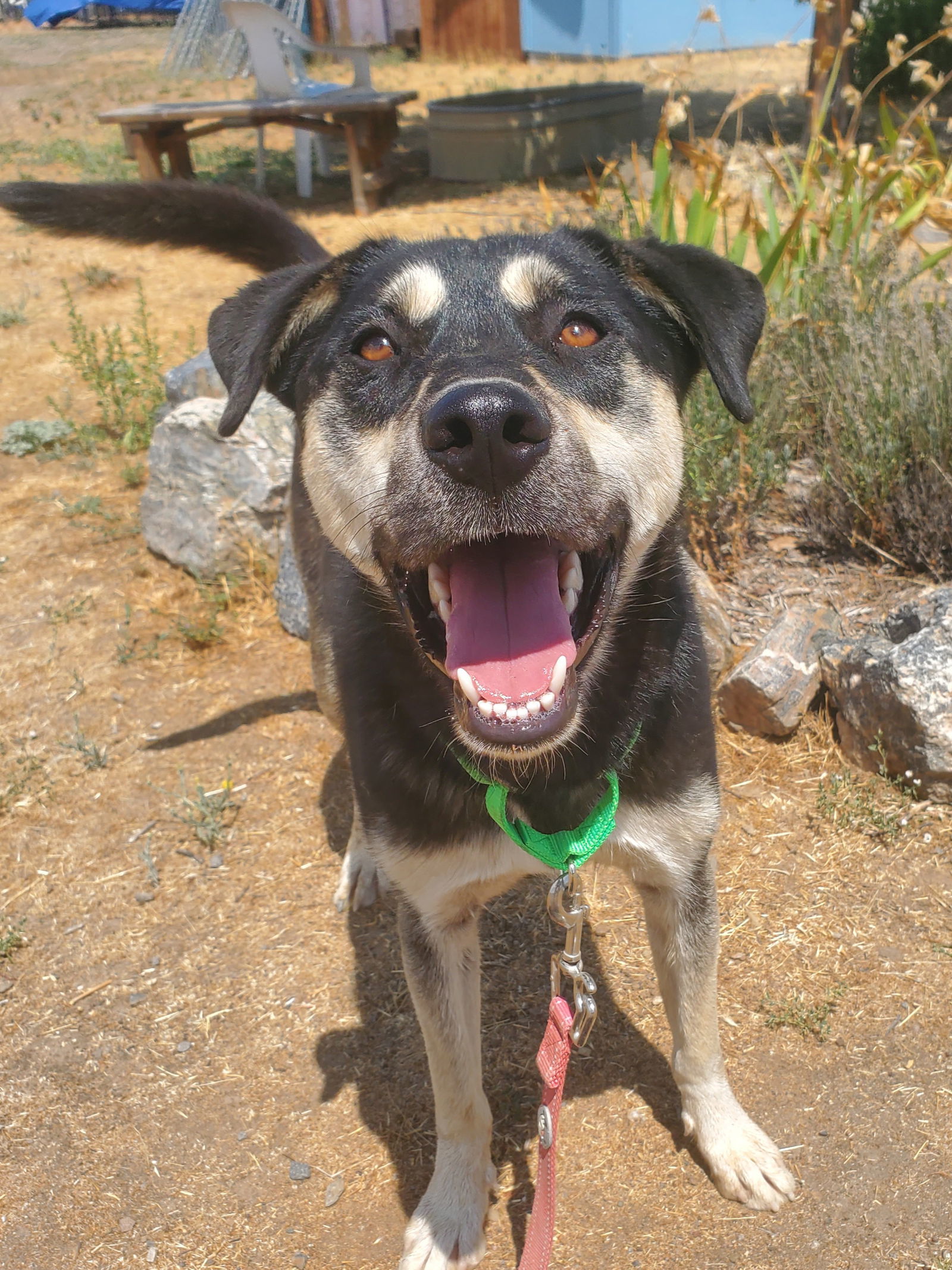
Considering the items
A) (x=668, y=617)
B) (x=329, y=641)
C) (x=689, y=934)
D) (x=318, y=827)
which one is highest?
(x=668, y=617)

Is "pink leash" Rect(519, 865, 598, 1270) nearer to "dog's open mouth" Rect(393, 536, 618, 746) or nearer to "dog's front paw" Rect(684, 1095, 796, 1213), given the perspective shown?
"dog's open mouth" Rect(393, 536, 618, 746)

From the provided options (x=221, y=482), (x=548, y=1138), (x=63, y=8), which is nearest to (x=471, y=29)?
(x=63, y=8)

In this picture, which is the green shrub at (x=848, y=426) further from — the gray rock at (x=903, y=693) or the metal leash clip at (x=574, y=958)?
the metal leash clip at (x=574, y=958)

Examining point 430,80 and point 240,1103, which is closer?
point 240,1103

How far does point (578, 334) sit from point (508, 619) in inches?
26.7

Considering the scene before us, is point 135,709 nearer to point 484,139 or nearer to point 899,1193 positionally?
→ point 899,1193

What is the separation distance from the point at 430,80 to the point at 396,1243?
17.8 m

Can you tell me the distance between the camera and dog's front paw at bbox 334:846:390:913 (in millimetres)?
3369

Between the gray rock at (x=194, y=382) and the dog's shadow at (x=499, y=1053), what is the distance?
3095 millimetres

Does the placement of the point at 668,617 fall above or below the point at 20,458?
above

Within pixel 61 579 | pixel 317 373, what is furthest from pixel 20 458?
pixel 317 373

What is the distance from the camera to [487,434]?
5.69ft

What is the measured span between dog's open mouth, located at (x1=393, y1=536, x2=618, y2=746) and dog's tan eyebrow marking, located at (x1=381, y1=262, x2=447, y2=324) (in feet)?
1.85

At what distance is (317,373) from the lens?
235 centimetres
